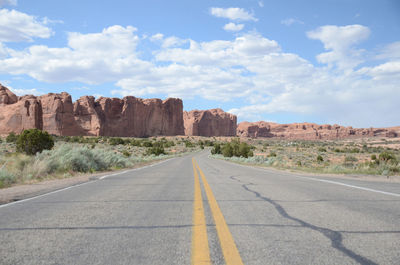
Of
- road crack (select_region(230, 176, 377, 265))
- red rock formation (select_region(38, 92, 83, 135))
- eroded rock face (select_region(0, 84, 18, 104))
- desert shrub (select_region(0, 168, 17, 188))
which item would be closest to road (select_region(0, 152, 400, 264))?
road crack (select_region(230, 176, 377, 265))

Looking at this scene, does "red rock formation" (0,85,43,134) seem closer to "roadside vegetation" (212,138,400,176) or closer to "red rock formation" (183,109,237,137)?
"roadside vegetation" (212,138,400,176)

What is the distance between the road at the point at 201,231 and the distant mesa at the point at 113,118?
90007 mm

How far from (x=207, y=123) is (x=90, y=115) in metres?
79.5

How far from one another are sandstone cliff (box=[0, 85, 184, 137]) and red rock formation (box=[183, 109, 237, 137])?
2450 cm

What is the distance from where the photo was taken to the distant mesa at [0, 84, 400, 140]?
85562 mm

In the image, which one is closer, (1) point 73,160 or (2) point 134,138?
(1) point 73,160

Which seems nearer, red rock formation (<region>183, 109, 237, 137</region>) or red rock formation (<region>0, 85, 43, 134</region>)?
red rock formation (<region>0, 85, 43, 134</region>)

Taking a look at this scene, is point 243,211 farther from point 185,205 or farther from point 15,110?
point 15,110

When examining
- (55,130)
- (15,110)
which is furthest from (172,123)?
(15,110)

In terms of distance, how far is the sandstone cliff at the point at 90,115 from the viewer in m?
84.8

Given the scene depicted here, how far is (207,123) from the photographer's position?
181m

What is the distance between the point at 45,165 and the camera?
13500 millimetres

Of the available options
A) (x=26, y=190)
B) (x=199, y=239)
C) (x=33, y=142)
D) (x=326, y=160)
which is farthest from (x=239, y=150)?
(x=199, y=239)

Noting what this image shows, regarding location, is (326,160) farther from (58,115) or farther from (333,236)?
(58,115)
